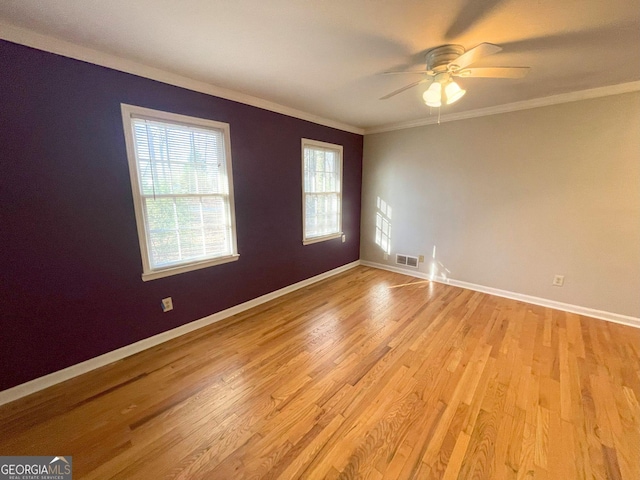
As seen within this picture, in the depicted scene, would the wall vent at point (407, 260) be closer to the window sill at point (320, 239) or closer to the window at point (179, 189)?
the window sill at point (320, 239)

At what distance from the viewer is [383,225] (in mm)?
4512

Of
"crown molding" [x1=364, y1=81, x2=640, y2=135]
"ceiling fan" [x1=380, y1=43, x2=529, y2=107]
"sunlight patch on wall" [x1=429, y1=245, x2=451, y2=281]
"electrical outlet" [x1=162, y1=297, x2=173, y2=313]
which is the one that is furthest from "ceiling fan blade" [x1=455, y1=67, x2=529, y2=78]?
"electrical outlet" [x1=162, y1=297, x2=173, y2=313]

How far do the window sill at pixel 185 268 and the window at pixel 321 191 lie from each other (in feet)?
4.11

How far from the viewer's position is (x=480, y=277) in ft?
11.8

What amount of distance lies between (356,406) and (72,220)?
2.48 m

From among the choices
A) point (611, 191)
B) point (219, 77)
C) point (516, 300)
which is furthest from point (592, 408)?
point (219, 77)

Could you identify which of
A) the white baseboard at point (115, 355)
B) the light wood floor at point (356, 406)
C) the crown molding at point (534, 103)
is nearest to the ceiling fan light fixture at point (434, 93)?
the crown molding at point (534, 103)

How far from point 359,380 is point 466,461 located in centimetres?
77

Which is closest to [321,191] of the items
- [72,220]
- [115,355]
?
[72,220]

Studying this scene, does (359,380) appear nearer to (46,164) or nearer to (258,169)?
(258,169)

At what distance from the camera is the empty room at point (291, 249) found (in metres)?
1.44

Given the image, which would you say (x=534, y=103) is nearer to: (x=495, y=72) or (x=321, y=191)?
(x=495, y=72)

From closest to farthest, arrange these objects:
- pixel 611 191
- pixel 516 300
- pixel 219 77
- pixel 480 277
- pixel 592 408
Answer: pixel 592 408 < pixel 219 77 < pixel 611 191 < pixel 516 300 < pixel 480 277

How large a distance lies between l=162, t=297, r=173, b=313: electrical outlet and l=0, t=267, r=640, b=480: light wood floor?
34 cm
